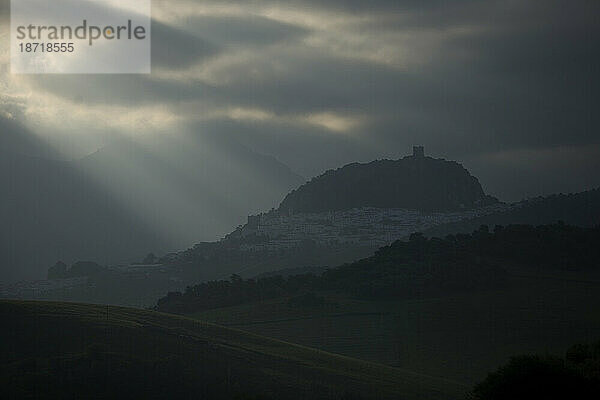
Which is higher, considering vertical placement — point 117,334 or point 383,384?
point 117,334

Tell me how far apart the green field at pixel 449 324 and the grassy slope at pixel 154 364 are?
2012 cm

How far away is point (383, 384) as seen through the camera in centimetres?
5716

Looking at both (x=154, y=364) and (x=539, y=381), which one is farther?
(x=154, y=364)

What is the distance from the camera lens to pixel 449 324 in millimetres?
102562

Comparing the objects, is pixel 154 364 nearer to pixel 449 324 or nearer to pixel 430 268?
pixel 449 324

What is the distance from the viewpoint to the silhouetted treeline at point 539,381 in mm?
39656

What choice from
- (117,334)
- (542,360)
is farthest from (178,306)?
(542,360)

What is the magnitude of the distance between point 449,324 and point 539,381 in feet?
208

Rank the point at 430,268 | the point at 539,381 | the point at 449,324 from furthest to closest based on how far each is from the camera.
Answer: the point at 430,268 → the point at 449,324 → the point at 539,381

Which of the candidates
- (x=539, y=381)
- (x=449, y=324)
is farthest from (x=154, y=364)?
(x=449, y=324)

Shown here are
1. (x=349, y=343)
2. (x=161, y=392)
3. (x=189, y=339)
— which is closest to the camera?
(x=161, y=392)

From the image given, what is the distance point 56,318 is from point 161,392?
14.8 meters

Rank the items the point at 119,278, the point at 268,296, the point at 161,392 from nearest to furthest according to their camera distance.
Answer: the point at 161,392 → the point at 268,296 → the point at 119,278

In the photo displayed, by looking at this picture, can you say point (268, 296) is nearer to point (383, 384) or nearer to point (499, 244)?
point (499, 244)
